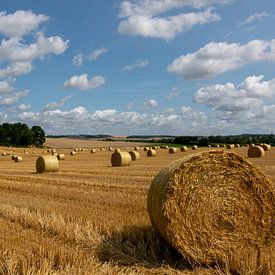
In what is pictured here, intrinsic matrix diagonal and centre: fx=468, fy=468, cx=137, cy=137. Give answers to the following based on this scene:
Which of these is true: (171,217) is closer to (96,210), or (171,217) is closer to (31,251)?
(31,251)

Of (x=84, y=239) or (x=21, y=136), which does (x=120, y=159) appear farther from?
(x=21, y=136)

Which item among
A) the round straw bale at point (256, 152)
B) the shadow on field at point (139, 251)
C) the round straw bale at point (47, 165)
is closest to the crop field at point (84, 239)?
the shadow on field at point (139, 251)

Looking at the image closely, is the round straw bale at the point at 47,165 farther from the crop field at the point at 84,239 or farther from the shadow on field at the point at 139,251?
the shadow on field at the point at 139,251

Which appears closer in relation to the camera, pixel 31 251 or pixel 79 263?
pixel 79 263

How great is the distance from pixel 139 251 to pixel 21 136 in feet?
315

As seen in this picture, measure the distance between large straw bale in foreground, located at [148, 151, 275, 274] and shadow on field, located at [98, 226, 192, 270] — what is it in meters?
0.20

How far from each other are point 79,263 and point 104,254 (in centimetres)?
73

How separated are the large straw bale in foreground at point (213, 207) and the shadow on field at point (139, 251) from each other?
0.66 ft

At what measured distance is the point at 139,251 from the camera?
6723 millimetres

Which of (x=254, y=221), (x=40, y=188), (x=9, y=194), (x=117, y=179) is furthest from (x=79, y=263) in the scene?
(x=117, y=179)

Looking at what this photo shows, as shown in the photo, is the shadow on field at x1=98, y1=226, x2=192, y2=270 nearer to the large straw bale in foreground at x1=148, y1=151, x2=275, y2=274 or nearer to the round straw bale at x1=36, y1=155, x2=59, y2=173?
the large straw bale in foreground at x1=148, y1=151, x2=275, y2=274

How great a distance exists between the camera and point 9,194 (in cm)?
1331

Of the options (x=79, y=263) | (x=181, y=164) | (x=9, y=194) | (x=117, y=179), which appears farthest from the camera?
(x=117, y=179)

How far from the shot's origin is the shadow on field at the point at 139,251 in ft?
20.8
